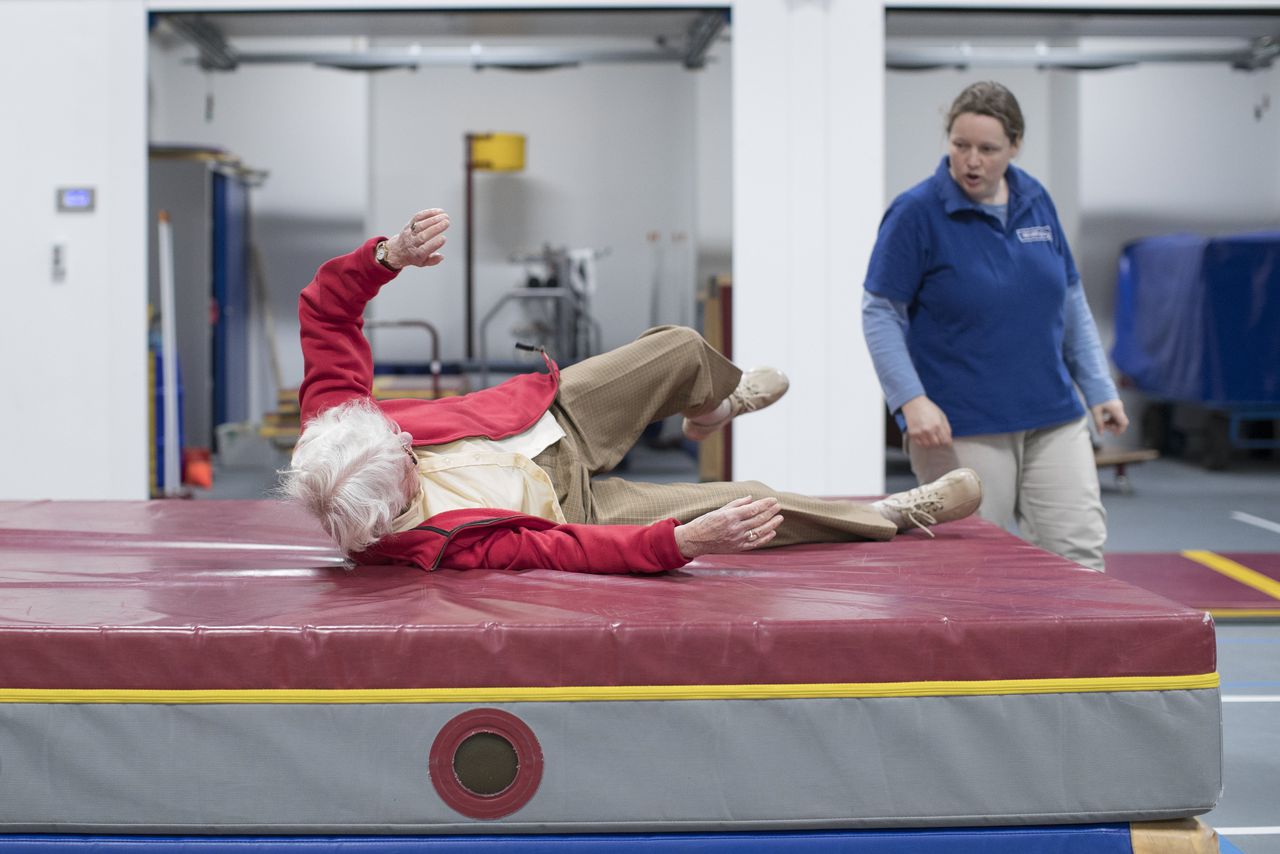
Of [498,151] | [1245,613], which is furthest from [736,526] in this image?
[498,151]

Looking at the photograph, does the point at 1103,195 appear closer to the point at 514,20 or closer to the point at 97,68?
the point at 514,20

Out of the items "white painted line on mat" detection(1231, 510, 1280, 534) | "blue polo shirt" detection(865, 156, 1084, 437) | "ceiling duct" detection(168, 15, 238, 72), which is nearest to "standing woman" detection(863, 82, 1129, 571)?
"blue polo shirt" detection(865, 156, 1084, 437)

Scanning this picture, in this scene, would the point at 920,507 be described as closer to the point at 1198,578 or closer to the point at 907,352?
the point at 907,352

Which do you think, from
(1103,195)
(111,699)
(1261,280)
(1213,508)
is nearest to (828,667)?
(111,699)

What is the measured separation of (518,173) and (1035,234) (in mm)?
8709

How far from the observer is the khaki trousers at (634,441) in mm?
2836

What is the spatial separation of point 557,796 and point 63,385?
4.81 metres

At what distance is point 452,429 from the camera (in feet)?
8.80

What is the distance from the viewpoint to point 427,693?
196 cm

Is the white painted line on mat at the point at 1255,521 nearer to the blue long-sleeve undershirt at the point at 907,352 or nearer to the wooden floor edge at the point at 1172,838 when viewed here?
the blue long-sleeve undershirt at the point at 907,352

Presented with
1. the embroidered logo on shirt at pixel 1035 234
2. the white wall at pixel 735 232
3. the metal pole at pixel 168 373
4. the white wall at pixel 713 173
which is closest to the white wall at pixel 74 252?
the white wall at pixel 735 232

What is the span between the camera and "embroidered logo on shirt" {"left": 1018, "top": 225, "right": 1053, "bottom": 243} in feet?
10.2

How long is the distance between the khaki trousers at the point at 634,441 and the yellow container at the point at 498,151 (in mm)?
7786

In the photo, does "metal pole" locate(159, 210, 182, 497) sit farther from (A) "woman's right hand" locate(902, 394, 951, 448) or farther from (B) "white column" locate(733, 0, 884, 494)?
(A) "woman's right hand" locate(902, 394, 951, 448)
